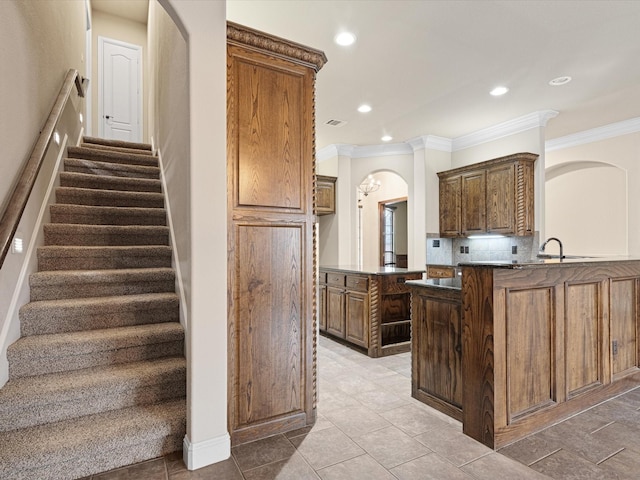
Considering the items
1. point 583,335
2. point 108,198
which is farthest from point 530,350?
point 108,198

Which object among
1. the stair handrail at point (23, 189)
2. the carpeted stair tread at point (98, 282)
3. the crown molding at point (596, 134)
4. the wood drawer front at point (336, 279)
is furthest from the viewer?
the crown molding at point (596, 134)

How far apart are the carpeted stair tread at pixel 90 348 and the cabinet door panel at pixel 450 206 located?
4711mm

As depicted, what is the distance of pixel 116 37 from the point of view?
5809 mm

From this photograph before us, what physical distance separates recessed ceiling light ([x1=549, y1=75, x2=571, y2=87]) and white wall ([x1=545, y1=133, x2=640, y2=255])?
2225 mm

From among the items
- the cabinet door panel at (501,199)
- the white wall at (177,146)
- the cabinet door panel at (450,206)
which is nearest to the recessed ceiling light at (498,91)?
the cabinet door panel at (501,199)

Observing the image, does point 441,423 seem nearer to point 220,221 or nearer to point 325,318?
point 220,221

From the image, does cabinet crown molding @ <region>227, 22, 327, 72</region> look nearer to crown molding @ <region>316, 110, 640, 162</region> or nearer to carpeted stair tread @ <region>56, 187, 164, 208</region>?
carpeted stair tread @ <region>56, 187, 164, 208</region>

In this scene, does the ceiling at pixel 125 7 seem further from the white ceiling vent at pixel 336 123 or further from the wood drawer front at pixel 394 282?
the wood drawer front at pixel 394 282

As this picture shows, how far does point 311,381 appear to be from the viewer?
239 cm

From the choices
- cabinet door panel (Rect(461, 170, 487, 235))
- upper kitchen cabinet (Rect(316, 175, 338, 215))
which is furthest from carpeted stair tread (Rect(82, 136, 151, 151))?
cabinet door panel (Rect(461, 170, 487, 235))

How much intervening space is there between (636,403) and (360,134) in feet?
15.5

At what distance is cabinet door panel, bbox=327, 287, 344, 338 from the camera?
4371mm

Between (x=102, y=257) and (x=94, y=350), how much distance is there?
97 cm

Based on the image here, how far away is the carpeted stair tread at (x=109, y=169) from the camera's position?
12.2 ft
